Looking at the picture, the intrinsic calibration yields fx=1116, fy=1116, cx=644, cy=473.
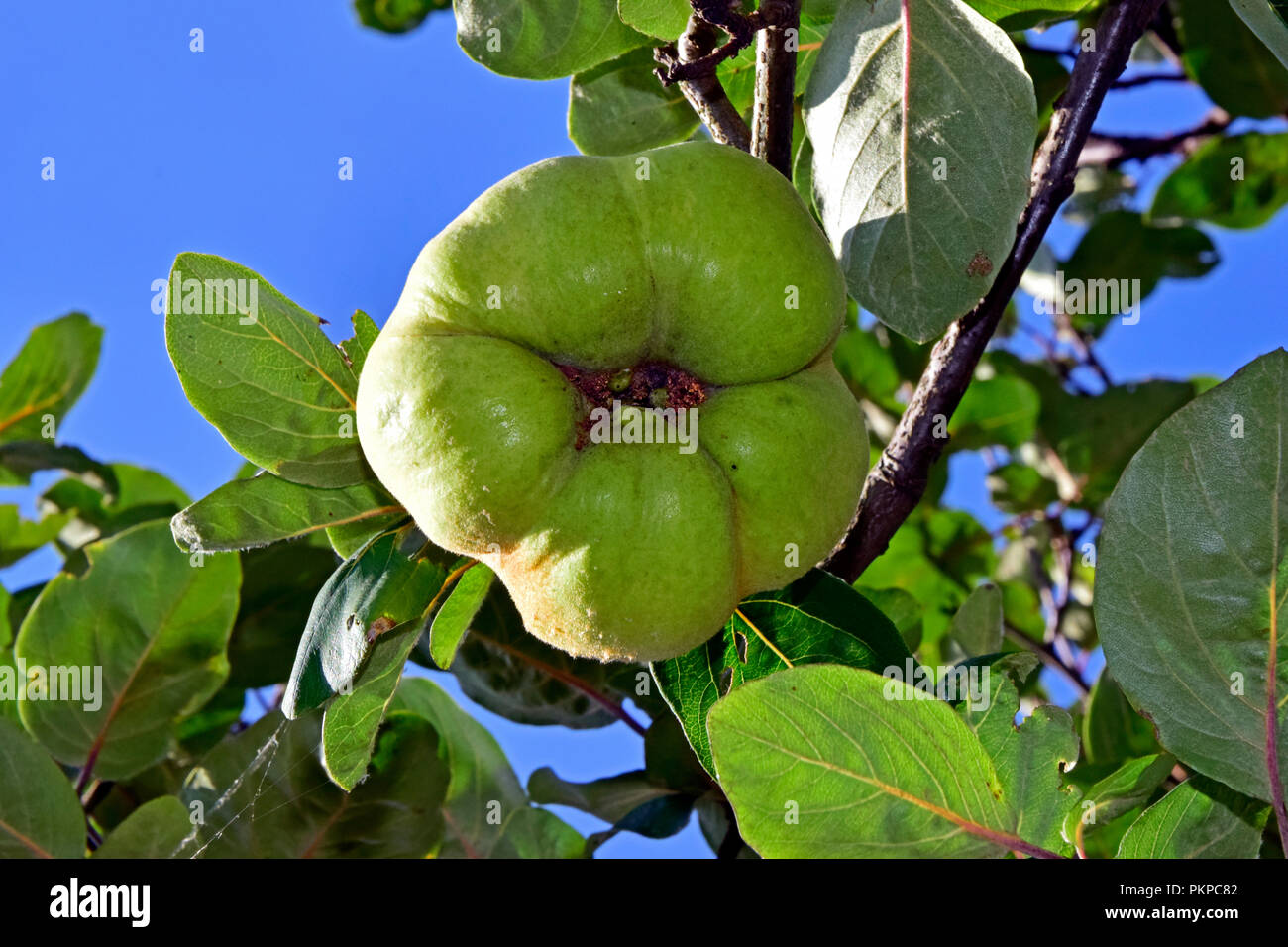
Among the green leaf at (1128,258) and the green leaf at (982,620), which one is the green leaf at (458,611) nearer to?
the green leaf at (982,620)

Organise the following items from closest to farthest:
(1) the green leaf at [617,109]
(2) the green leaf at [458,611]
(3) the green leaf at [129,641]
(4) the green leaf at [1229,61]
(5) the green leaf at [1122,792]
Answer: (5) the green leaf at [1122,792]
(2) the green leaf at [458,611]
(1) the green leaf at [617,109]
(3) the green leaf at [129,641]
(4) the green leaf at [1229,61]

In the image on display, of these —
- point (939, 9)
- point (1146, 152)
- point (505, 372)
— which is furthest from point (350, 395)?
point (1146, 152)

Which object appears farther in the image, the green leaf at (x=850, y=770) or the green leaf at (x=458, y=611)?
the green leaf at (x=458, y=611)

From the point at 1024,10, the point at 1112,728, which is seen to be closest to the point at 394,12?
the point at 1024,10

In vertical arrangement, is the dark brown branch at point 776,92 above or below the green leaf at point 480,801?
above

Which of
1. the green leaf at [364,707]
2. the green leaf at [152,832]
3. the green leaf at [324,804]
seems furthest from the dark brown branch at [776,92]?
the green leaf at [152,832]

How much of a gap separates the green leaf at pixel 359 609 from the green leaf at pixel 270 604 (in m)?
0.97

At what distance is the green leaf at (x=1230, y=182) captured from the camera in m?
2.96

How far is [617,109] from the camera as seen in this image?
1.83 m

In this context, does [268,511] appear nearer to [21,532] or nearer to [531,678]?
[531,678]

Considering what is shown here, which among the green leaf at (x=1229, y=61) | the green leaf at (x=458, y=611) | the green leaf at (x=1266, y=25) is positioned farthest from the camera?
the green leaf at (x=1229, y=61)

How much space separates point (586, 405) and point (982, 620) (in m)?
1.09

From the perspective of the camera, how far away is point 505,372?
1.11 meters
